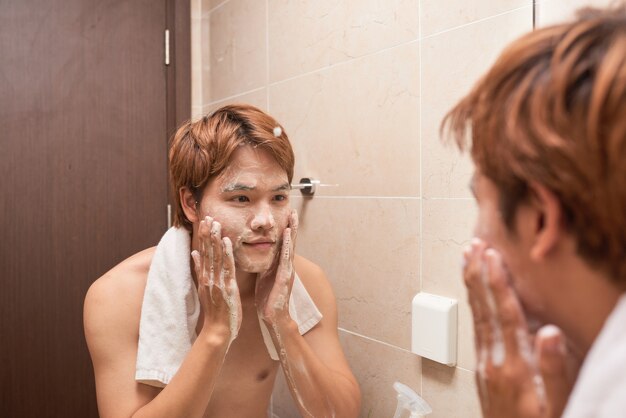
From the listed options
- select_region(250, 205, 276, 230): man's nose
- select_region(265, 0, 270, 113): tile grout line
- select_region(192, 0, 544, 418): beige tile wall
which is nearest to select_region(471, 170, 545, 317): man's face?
select_region(192, 0, 544, 418): beige tile wall

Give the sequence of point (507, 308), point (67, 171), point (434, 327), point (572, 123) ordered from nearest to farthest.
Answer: point (572, 123), point (507, 308), point (434, 327), point (67, 171)

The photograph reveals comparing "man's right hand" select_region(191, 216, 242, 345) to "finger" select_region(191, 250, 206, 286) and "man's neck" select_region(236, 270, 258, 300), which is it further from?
"man's neck" select_region(236, 270, 258, 300)

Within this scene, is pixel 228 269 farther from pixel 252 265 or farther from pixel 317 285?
pixel 317 285

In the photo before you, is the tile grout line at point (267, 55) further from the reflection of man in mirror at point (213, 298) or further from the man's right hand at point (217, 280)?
the man's right hand at point (217, 280)

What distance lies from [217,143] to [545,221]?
27.7 inches

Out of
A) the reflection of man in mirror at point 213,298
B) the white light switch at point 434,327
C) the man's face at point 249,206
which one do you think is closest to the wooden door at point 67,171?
the reflection of man in mirror at point 213,298

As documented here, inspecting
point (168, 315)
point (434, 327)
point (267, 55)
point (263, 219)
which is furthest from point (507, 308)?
point (267, 55)

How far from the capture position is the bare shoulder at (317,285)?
1222mm

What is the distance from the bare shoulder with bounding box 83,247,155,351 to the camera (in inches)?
42.0

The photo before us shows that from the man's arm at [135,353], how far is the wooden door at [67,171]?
2.18ft

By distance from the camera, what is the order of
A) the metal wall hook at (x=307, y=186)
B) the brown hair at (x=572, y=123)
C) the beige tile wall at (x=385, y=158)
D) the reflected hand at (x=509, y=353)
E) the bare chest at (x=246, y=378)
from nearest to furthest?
the brown hair at (x=572, y=123) < the reflected hand at (x=509, y=353) < the beige tile wall at (x=385, y=158) < the bare chest at (x=246, y=378) < the metal wall hook at (x=307, y=186)

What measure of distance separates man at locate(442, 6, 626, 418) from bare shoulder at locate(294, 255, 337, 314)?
2.19 ft

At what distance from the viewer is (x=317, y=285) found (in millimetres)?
1234

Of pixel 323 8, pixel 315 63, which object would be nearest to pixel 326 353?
pixel 315 63
